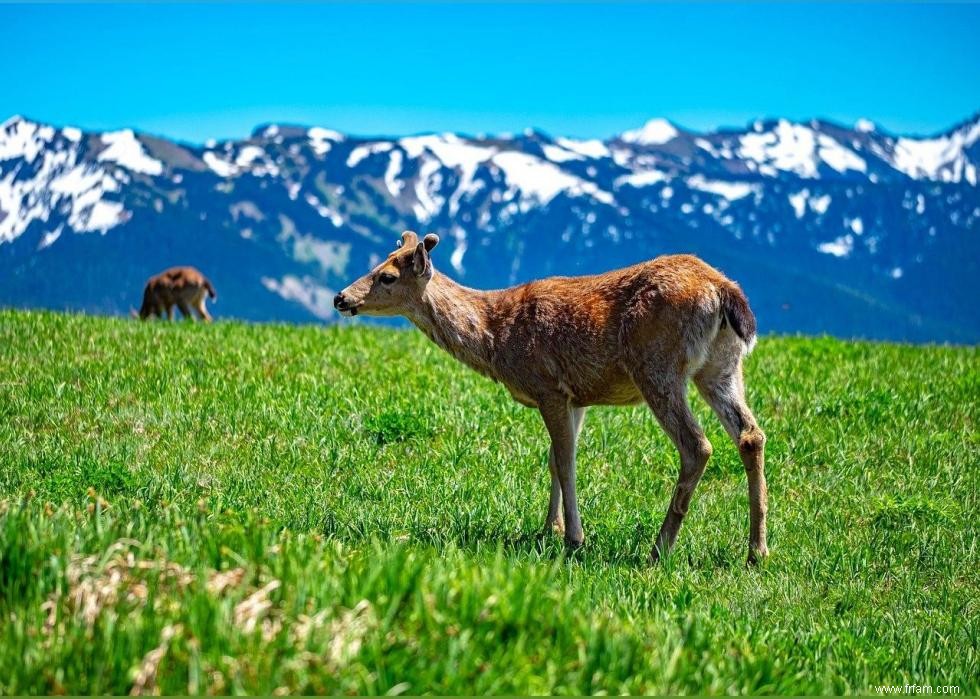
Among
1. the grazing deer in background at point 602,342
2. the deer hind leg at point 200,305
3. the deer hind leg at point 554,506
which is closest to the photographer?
the grazing deer in background at point 602,342

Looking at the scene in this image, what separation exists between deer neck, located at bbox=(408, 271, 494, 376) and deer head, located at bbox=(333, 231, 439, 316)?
0.11m

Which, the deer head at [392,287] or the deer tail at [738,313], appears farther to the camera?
the deer head at [392,287]

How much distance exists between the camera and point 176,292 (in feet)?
109

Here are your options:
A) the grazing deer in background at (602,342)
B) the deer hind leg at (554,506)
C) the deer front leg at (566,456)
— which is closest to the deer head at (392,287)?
the grazing deer in background at (602,342)

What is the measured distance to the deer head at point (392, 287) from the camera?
31.8ft

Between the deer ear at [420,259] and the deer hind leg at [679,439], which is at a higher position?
the deer ear at [420,259]

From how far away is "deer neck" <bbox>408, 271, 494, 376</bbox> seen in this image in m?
9.53

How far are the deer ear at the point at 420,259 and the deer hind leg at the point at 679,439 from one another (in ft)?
7.58

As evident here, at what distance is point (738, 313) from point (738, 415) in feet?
3.18

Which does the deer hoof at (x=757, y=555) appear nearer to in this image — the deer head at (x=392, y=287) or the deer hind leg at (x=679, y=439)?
the deer hind leg at (x=679, y=439)

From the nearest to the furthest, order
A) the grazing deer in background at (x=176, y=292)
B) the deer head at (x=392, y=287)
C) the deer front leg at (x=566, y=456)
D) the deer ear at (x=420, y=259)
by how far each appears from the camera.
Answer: the deer front leg at (x=566, y=456), the deer ear at (x=420, y=259), the deer head at (x=392, y=287), the grazing deer in background at (x=176, y=292)

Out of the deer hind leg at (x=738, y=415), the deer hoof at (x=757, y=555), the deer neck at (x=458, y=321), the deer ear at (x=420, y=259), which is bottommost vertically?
the deer hoof at (x=757, y=555)

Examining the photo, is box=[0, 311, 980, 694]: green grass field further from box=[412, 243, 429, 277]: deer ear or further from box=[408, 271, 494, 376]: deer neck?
box=[412, 243, 429, 277]: deer ear

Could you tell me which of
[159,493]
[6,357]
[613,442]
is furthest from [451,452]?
[6,357]
